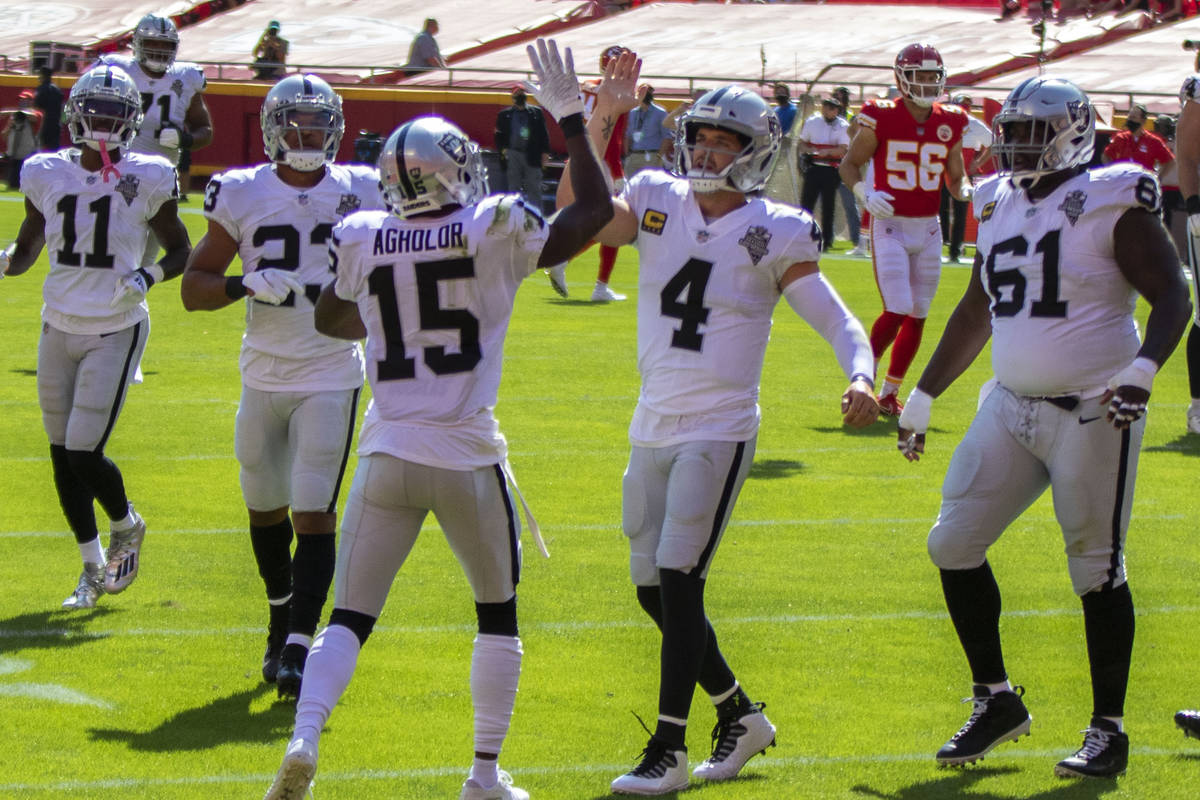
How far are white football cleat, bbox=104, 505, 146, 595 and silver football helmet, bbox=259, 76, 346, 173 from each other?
165 centimetres

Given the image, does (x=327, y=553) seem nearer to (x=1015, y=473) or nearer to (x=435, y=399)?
(x=435, y=399)

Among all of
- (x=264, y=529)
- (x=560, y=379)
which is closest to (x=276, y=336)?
(x=264, y=529)

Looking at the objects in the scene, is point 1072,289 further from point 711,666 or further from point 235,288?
point 235,288

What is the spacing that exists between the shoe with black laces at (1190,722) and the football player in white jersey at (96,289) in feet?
11.7

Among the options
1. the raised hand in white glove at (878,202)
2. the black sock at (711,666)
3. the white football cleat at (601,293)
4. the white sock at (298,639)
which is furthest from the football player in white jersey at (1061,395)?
the white football cleat at (601,293)

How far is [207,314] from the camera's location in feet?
43.2

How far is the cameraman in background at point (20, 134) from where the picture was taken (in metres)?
21.1

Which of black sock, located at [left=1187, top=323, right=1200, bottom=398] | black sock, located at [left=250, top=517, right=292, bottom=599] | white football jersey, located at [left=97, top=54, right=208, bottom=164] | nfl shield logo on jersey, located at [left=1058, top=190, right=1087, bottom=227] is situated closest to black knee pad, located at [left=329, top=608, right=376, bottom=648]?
black sock, located at [left=250, top=517, right=292, bottom=599]

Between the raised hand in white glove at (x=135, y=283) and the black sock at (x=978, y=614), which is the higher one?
the raised hand in white glove at (x=135, y=283)

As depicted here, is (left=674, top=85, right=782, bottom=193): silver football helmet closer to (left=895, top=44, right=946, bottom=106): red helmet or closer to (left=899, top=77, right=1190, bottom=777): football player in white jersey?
(left=899, top=77, right=1190, bottom=777): football player in white jersey

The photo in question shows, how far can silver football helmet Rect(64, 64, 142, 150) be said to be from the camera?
19.4ft

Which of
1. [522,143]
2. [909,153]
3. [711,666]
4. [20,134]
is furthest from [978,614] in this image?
[20,134]

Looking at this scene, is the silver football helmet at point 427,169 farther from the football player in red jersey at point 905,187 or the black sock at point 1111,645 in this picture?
the football player in red jersey at point 905,187

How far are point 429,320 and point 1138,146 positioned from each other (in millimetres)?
12112
